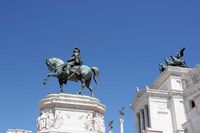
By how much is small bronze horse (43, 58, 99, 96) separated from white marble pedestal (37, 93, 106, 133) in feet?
5.54

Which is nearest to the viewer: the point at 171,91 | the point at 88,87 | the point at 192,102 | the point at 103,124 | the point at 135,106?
the point at 103,124

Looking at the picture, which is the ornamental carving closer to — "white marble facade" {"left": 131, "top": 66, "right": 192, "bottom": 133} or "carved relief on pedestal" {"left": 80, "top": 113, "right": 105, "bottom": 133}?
"carved relief on pedestal" {"left": 80, "top": 113, "right": 105, "bottom": 133}

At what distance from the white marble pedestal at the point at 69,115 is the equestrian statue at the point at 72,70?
1.56 metres

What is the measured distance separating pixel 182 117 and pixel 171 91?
3.46m

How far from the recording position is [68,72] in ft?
81.1

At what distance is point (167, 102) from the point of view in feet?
154

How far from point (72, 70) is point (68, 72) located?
1.32ft

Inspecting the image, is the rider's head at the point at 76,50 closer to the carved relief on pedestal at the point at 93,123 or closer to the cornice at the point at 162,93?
the carved relief on pedestal at the point at 93,123

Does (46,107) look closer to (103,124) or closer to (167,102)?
(103,124)

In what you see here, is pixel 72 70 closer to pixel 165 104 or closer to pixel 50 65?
pixel 50 65

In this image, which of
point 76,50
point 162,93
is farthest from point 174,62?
point 76,50

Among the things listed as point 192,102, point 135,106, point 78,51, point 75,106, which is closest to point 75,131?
point 75,106

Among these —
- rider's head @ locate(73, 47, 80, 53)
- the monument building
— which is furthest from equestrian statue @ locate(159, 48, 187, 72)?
rider's head @ locate(73, 47, 80, 53)

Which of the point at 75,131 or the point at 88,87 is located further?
the point at 88,87
